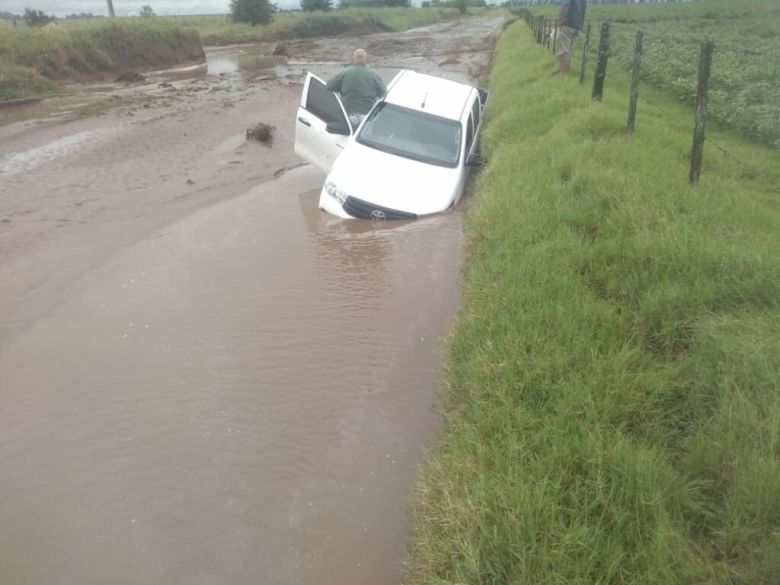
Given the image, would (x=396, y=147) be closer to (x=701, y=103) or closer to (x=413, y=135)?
(x=413, y=135)

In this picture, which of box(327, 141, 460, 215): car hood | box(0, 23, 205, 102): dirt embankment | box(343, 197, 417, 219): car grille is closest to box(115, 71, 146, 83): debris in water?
box(0, 23, 205, 102): dirt embankment

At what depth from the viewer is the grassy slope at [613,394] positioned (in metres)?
2.28

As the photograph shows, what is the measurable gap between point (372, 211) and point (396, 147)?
3.87 feet

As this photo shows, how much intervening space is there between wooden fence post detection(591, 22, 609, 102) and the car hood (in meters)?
3.25

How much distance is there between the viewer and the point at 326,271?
5.96 metres

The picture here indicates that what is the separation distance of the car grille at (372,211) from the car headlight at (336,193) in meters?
0.07

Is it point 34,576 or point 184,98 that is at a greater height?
point 184,98

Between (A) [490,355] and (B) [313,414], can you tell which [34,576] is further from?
(A) [490,355]

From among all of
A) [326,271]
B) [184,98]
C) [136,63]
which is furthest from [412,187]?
[136,63]

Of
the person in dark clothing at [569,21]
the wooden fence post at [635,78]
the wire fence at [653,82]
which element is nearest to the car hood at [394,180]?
the wooden fence post at [635,78]

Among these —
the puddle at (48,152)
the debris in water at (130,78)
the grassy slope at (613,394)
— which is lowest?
the grassy slope at (613,394)

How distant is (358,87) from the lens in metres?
8.62

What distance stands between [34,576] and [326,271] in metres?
3.67

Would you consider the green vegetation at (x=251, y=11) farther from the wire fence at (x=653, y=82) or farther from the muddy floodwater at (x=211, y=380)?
the muddy floodwater at (x=211, y=380)
